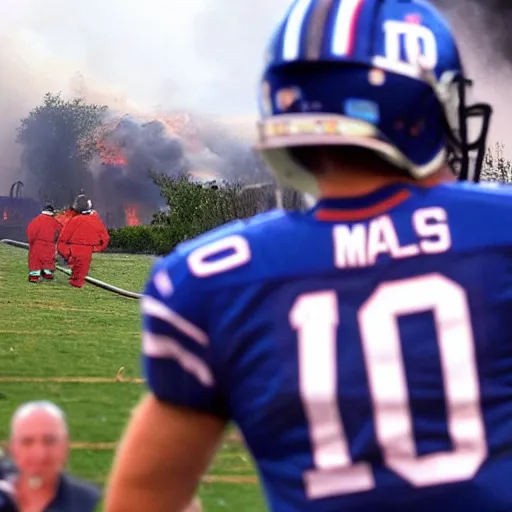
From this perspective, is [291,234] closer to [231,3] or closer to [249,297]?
[249,297]

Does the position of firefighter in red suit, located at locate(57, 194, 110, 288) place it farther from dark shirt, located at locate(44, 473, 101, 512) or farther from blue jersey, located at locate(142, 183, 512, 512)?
blue jersey, located at locate(142, 183, 512, 512)

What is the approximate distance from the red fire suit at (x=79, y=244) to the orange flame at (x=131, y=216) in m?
10.4

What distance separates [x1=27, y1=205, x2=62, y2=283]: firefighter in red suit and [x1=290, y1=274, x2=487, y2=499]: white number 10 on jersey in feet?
33.0

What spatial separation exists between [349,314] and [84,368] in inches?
203

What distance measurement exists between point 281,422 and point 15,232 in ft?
50.1

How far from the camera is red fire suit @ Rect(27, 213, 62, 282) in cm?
1066

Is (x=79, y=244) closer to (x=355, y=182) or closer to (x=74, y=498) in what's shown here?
(x=74, y=498)

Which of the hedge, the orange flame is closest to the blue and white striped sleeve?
the hedge

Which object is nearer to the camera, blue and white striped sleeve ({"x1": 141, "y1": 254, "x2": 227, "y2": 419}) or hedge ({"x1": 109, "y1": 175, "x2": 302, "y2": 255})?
blue and white striped sleeve ({"x1": 141, "y1": 254, "x2": 227, "y2": 419})

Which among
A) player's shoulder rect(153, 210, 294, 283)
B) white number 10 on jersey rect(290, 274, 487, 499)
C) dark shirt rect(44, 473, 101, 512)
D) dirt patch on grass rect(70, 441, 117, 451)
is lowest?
dirt patch on grass rect(70, 441, 117, 451)

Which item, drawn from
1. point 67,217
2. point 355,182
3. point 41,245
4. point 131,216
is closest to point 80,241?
point 41,245

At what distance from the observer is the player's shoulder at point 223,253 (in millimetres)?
826

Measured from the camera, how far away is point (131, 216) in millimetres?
21422

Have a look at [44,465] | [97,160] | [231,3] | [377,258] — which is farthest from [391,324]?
[97,160]
